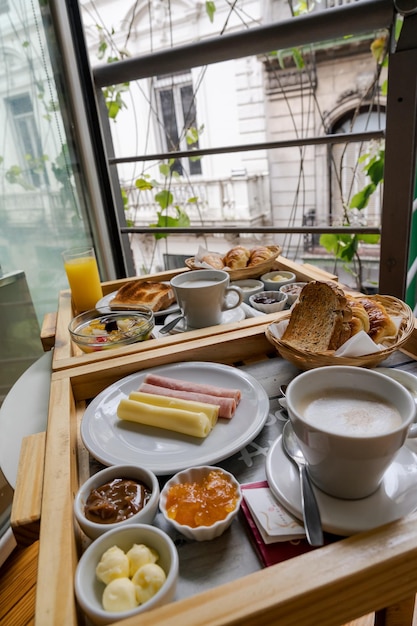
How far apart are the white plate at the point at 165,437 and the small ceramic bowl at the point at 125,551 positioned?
0.12 metres

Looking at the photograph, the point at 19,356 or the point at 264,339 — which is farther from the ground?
the point at 264,339

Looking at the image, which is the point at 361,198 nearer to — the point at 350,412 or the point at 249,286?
the point at 249,286

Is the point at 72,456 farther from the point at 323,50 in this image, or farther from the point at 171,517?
the point at 323,50

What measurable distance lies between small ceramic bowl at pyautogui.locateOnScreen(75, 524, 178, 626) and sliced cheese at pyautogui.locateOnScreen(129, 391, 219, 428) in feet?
0.75

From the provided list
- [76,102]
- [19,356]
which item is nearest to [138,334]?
[19,356]

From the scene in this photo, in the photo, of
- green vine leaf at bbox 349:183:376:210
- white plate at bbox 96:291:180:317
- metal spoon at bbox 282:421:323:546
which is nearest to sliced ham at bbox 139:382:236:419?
metal spoon at bbox 282:421:323:546

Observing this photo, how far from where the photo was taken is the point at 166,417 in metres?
0.63

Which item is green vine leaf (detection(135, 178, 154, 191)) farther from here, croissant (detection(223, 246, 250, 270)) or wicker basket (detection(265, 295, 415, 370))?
wicker basket (detection(265, 295, 415, 370))

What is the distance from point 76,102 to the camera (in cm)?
189

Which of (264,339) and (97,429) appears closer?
(97,429)

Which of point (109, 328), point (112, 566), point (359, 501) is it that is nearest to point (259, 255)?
point (109, 328)

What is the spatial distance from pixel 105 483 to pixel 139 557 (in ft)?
0.43

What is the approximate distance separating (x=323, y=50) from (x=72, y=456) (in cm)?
516

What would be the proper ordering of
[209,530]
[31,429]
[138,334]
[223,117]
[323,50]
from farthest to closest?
[223,117] → [323,50] → [138,334] → [31,429] → [209,530]
